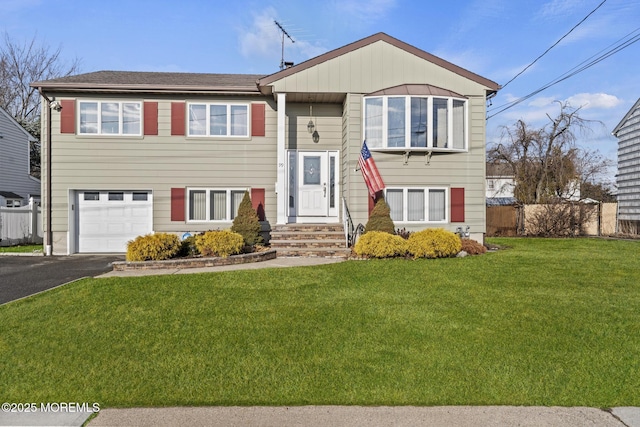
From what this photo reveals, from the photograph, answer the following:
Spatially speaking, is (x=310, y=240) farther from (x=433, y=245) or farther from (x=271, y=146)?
(x=271, y=146)

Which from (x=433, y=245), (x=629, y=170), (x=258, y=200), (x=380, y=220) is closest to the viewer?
(x=433, y=245)

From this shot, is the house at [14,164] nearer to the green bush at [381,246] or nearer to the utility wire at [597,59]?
the green bush at [381,246]

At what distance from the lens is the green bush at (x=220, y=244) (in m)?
9.91

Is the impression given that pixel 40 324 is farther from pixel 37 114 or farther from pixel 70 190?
pixel 37 114

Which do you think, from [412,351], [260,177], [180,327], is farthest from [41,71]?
[412,351]

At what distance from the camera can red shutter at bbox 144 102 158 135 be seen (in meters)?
13.1

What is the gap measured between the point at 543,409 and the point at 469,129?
10.5m

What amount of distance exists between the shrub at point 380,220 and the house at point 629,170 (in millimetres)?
12976

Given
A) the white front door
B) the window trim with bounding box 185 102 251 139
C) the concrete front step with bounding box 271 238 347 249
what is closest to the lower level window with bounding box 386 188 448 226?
the white front door

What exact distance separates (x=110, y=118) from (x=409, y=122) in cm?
907

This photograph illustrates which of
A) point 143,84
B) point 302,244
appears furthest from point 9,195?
point 302,244

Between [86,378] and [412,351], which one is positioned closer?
[86,378]

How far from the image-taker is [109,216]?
13336mm

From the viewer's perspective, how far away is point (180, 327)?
5.14m
